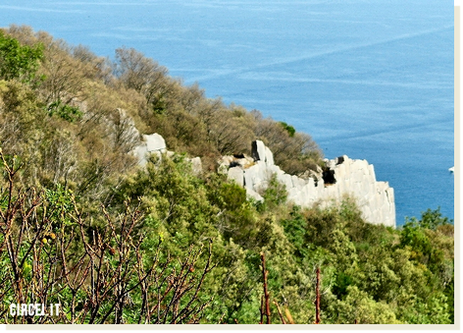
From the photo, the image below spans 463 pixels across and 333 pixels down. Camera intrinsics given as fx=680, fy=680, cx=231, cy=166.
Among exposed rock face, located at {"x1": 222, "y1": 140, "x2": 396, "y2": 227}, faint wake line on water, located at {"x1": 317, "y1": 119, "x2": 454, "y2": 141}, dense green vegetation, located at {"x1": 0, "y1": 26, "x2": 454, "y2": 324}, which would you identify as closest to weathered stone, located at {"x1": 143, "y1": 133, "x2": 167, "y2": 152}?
dense green vegetation, located at {"x1": 0, "y1": 26, "x2": 454, "y2": 324}

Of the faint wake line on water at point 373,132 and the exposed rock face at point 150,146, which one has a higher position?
the faint wake line on water at point 373,132

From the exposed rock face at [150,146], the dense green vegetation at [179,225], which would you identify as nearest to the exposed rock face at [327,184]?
the dense green vegetation at [179,225]

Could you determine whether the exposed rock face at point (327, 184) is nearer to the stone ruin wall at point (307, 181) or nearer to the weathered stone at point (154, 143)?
the stone ruin wall at point (307, 181)

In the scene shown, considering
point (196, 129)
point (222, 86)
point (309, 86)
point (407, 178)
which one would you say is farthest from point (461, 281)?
point (309, 86)

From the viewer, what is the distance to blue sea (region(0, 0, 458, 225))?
103250 millimetres

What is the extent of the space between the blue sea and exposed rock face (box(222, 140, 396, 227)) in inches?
1129

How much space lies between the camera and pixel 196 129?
151ft

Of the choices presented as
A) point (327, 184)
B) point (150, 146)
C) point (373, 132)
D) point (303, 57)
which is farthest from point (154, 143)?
point (303, 57)

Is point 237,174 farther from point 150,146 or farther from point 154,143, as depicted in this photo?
point 150,146

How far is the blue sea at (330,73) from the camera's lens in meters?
103

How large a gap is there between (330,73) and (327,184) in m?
102

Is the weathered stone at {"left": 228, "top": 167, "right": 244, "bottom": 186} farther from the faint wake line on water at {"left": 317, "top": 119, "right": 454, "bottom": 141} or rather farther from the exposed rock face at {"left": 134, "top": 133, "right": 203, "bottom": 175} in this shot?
the faint wake line on water at {"left": 317, "top": 119, "right": 454, "bottom": 141}

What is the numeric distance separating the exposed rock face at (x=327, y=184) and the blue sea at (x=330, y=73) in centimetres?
2868

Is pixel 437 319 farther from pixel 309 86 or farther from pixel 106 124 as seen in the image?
pixel 309 86
